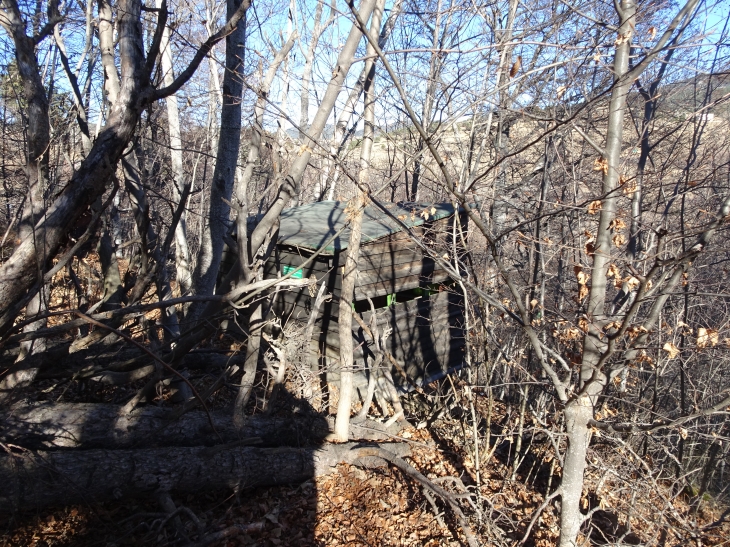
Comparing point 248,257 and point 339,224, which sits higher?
point 339,224

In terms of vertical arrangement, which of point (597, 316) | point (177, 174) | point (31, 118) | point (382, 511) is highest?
point (177, 174)

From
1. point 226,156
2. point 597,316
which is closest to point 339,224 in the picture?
point 226,156

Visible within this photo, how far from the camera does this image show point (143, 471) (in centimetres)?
398

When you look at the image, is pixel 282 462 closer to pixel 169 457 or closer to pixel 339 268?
pixel 169 457

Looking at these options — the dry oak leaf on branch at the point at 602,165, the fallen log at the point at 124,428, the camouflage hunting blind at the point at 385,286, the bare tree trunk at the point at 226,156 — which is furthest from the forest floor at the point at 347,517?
the dry oak leaf on branch at the point at 602,165

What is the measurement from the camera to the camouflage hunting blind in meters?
6.83

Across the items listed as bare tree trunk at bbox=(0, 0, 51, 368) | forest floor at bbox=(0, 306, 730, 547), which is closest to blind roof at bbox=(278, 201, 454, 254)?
forest floor at bbox=(0, 306, 730, 547)

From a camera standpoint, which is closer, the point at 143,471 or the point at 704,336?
the point at 704,336

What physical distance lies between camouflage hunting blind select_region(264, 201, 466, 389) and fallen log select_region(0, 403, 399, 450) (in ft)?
4.76

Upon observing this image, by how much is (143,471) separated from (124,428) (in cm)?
60

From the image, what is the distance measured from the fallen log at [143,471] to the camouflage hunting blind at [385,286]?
5.90ft

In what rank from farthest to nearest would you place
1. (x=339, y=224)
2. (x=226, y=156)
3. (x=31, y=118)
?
(x=339, y=224) < (x=226, y=156) < (x=31, y=118)

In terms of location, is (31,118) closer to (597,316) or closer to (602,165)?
(602,165)

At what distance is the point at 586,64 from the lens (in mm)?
3463
